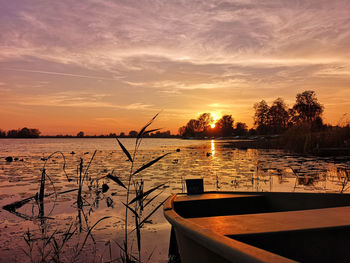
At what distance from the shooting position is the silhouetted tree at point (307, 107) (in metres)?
67.8

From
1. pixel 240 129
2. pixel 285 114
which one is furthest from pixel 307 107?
pixel 240 129

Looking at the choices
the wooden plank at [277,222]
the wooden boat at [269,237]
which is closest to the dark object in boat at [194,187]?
the wooden boat at [269,237]

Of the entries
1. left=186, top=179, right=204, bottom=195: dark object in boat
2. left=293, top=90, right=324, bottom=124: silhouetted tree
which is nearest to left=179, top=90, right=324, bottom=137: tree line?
left=293, top=90, right=324, bottom=124: silhouetted tree

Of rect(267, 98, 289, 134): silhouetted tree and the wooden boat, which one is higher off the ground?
rect(267, 98, 289, 134): silhouetted tree

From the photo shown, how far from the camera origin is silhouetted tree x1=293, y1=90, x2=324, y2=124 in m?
67.8

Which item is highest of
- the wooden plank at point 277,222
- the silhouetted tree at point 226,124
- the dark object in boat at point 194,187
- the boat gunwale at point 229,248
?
the silhouetted tree at point 226,124

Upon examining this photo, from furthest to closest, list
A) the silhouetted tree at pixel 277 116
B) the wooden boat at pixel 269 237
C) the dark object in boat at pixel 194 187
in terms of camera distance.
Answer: the silhouetted tree at pixel 277 116 → the dark object in boat at pixel 194 187 → the wooden boat at pixel 269 237

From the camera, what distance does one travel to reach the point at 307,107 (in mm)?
68688

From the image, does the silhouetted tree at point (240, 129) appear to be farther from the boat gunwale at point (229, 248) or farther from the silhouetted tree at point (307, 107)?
the boat gunwale at point (229, 248)

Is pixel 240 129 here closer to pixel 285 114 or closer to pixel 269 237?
pixel 285 114

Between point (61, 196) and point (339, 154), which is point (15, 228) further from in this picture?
point (339, 154)

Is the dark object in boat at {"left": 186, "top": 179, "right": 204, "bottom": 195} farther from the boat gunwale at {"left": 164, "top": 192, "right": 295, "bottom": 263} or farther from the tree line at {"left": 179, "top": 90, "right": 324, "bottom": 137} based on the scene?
the tree line at {"left": 179, "top": 90, "right": 324, "bottom": 137}

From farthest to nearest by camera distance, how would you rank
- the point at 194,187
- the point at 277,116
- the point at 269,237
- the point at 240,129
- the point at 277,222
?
1. the point at 240,129
2. the point at 277,116
3. the point at 194,187
4. the point at 277,222
5. the point at 269,237

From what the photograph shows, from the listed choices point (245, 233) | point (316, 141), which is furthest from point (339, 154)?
point (245, 233)
